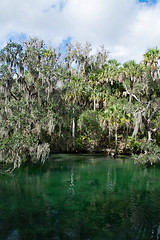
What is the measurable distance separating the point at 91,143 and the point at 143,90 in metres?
8.98

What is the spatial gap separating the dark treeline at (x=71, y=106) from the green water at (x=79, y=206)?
307cm

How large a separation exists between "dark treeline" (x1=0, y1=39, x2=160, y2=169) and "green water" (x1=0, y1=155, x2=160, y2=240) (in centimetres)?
307

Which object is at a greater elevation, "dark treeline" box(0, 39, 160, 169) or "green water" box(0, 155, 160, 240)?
"dark treeline" box(0, 39, 160, 169)

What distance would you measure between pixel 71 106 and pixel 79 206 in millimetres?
15728

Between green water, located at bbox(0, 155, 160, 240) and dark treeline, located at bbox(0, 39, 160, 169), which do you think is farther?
dark treeline, located at bbox(0, 39, 160, 169)

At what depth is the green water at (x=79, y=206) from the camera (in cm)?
701

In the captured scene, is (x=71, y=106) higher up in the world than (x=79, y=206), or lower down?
higher up

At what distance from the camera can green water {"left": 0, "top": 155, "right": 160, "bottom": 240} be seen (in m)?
7.01

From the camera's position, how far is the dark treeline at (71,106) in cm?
1783

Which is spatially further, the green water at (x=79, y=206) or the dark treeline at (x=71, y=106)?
the dark treeline at (x=71, y=106)

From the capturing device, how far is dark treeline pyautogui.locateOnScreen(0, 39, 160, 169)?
17.8m

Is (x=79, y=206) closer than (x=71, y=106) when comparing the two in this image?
Yes

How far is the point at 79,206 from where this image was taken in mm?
9438

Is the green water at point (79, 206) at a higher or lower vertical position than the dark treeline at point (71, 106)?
lower
